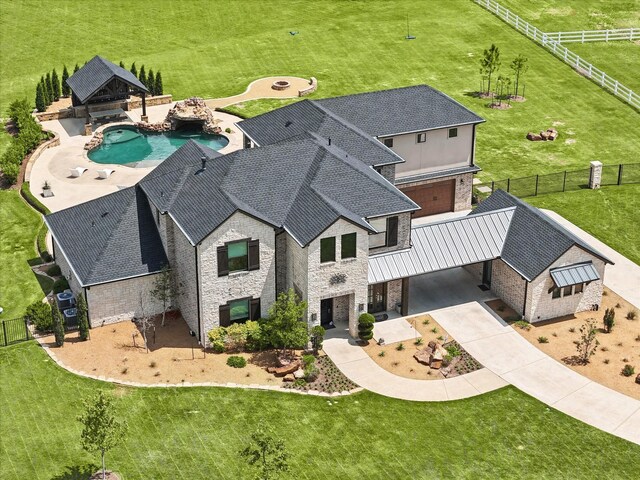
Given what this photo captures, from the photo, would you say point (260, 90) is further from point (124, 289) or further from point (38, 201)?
point (124, 289)

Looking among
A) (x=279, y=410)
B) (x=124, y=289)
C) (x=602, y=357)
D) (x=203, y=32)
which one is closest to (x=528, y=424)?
(x=602, y=357)

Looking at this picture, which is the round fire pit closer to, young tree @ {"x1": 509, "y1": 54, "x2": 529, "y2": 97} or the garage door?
young tree @ {"x1": 509, "y1": 54, "x2": 529, "y2": 97}

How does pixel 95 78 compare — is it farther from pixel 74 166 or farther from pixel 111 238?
pixel 111 238

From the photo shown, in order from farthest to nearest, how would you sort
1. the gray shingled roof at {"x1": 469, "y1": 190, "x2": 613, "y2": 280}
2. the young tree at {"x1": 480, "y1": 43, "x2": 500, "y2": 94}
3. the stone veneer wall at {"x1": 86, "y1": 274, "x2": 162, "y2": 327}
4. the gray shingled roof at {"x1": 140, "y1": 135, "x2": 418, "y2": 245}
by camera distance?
the young tree at {"x1": 480, "y1": 43, "x2": 500, "y2": 94} → the gray shingled roof at {"x1": 469, "y1": 190, "x2": 613, "y2": 280} → the stone veneer wall at {"x1": 86, "y1": 274, "x2": 162, "y2": 327} → the gray shingled roof at {"x1": 140, "y1": 135, "x2": 418, "y2": 245}

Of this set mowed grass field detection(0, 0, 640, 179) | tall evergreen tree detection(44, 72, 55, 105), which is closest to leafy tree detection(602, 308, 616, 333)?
mowed grass field detection(0, 0, 640, 179)

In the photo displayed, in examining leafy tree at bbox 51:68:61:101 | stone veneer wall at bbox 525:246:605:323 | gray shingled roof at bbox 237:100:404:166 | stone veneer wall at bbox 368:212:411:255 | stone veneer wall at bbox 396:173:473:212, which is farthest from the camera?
leafy tree at bbox 51:68:61:101

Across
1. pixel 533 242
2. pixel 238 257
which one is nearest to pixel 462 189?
pixel 533 242

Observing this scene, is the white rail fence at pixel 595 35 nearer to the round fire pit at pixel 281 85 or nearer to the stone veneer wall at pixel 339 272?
the round fire pit at pixel 281 85
